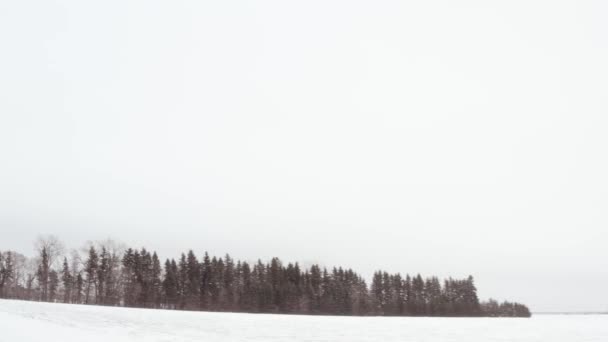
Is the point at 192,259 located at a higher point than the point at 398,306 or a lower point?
higher

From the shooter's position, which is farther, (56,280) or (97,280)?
(56,280)

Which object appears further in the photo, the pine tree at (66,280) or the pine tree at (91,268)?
the pine tree at (66,280)

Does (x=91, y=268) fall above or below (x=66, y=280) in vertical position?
above

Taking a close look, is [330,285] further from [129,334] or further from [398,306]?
[129,334]

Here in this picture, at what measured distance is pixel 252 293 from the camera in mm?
102750

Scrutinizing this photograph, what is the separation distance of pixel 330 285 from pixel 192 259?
3666 centimetres

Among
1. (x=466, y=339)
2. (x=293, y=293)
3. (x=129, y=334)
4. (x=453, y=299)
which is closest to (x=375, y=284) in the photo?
(x=453, y=299)

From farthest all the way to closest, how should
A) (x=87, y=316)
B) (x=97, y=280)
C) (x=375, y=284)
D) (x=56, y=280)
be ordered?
1. (x=375, y=284)
2. (x=56, y=280)
3. (x=97, y=280)
4. (x=87, y=316)

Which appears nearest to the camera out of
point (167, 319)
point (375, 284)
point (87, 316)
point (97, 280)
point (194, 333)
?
point (194, 333)

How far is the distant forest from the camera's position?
90.9 metres

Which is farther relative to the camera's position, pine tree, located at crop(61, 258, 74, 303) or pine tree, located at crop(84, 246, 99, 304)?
pine tree, located at crop(61, 258, 74, 303)

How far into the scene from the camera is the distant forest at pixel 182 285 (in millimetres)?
90938

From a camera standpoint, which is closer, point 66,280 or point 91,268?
point 91,268

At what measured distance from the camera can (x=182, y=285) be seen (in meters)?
104
